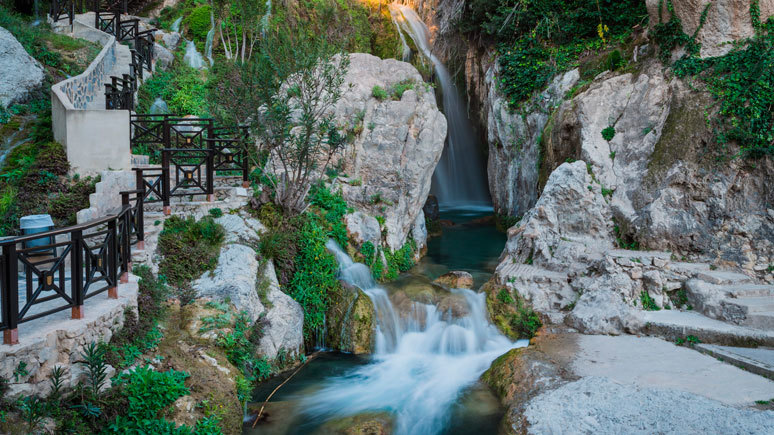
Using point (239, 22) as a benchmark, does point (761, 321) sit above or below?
below

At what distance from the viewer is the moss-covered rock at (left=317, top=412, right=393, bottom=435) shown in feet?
22.4

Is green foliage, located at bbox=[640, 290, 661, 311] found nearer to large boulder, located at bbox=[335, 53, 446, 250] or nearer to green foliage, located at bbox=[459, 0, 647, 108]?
large boulder, located at bbox=[335, 53, 446, 250]

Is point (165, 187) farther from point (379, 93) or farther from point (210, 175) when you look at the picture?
point (379, 93)

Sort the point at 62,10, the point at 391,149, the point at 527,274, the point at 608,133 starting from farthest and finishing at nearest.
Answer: the point at 62,10
the point at 391,149
the point at 608,133
the point at 527,274

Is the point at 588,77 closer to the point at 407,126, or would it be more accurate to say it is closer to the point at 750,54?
the point at 750,54

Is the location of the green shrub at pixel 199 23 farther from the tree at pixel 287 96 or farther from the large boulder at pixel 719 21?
the large boulder at pixel 719 21

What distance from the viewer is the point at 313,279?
1041cm

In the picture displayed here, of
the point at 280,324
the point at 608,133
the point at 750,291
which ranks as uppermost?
the point at 608,133

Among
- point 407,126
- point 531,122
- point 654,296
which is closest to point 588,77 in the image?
point 531,122

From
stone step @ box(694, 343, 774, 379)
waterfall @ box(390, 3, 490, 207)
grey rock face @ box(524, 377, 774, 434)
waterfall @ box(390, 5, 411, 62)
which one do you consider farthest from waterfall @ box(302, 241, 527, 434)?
waterfall @ box(390, 3, 490, 207)

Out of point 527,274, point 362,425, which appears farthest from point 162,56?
point 362,425

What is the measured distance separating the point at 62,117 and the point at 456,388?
10.2 metres

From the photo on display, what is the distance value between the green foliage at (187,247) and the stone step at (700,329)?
836cm

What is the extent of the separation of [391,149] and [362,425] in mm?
9167
